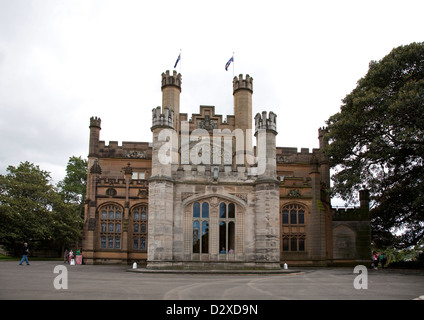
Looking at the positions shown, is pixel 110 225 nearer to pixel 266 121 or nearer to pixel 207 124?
pixel 207 124

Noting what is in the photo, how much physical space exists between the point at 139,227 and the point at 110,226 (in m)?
2.51

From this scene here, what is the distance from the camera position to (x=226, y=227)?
82.2 feet

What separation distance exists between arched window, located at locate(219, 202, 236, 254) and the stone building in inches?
2.4

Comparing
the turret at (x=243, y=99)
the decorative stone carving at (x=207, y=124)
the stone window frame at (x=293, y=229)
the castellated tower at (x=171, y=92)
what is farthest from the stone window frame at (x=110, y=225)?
the stone window frame at (x=293, y=229)

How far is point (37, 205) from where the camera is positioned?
41.3 metres

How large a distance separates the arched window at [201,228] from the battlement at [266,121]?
619 cm

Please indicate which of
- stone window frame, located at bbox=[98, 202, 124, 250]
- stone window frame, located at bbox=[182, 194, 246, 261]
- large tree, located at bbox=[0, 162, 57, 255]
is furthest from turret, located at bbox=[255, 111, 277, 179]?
large tree, located at bbox=[0, 162, 57, 255]

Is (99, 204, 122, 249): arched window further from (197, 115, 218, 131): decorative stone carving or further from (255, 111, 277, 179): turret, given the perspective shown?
(255, 111, 277, 179): turret

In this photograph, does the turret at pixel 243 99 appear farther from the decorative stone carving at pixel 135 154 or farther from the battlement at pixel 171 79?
the decorative stone carving at pixel 135 154

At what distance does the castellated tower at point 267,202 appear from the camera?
24469mm

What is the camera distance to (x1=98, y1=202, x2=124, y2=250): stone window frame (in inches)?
1403
